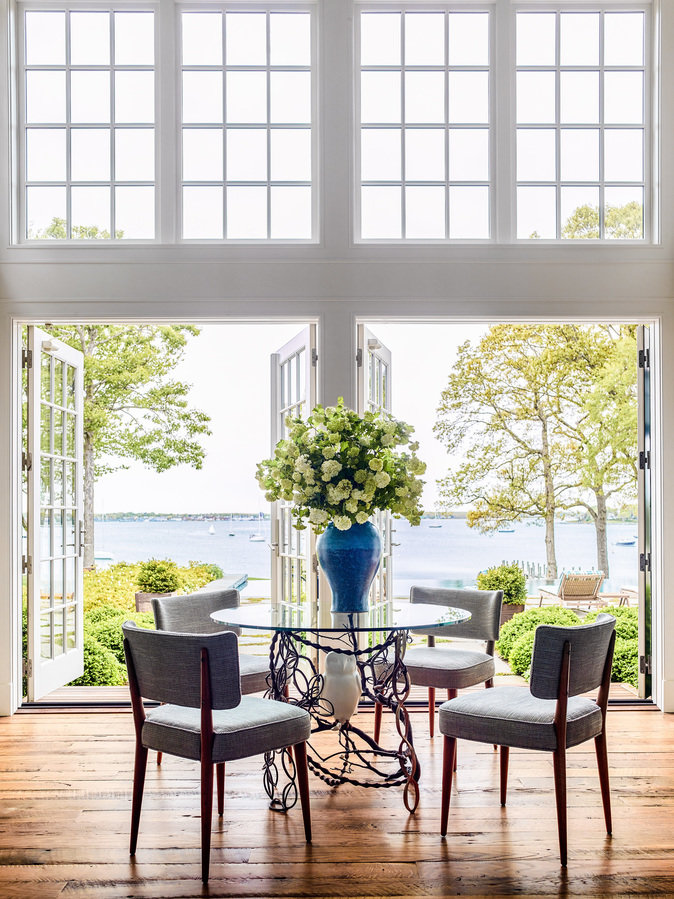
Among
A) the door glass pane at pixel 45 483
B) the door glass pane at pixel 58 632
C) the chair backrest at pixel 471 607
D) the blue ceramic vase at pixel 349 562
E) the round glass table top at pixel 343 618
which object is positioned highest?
the door glass pane at pixel 45 483

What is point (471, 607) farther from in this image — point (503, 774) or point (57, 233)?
point (57, 233)

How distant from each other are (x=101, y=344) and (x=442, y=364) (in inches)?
382

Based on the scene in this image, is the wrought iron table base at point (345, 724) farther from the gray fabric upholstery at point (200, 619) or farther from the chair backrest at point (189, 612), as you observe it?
the chair backrest at point (189, 612)

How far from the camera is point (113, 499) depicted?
2223cm

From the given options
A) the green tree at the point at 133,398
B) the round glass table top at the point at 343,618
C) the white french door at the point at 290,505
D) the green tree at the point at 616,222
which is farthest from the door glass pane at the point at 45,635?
the green tree at the point at 133,398

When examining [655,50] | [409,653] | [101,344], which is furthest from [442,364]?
[409,653]

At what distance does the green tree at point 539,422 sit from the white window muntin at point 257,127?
704 centimetres

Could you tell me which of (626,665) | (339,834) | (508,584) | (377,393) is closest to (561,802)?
(339,834)

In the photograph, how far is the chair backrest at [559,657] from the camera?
9.05ft

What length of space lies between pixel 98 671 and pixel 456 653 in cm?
299

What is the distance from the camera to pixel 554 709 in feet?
9.55

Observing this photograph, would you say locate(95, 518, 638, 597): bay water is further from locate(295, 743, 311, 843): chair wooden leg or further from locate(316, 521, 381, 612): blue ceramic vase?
locate(295, 743, 311, 843): chair wooden leg

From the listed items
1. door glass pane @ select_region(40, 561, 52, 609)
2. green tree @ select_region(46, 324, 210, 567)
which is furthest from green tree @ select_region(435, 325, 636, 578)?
door glass pane @ select_region(40, 561, 52, 609)

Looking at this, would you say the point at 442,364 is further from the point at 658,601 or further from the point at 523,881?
the point at 523,881
